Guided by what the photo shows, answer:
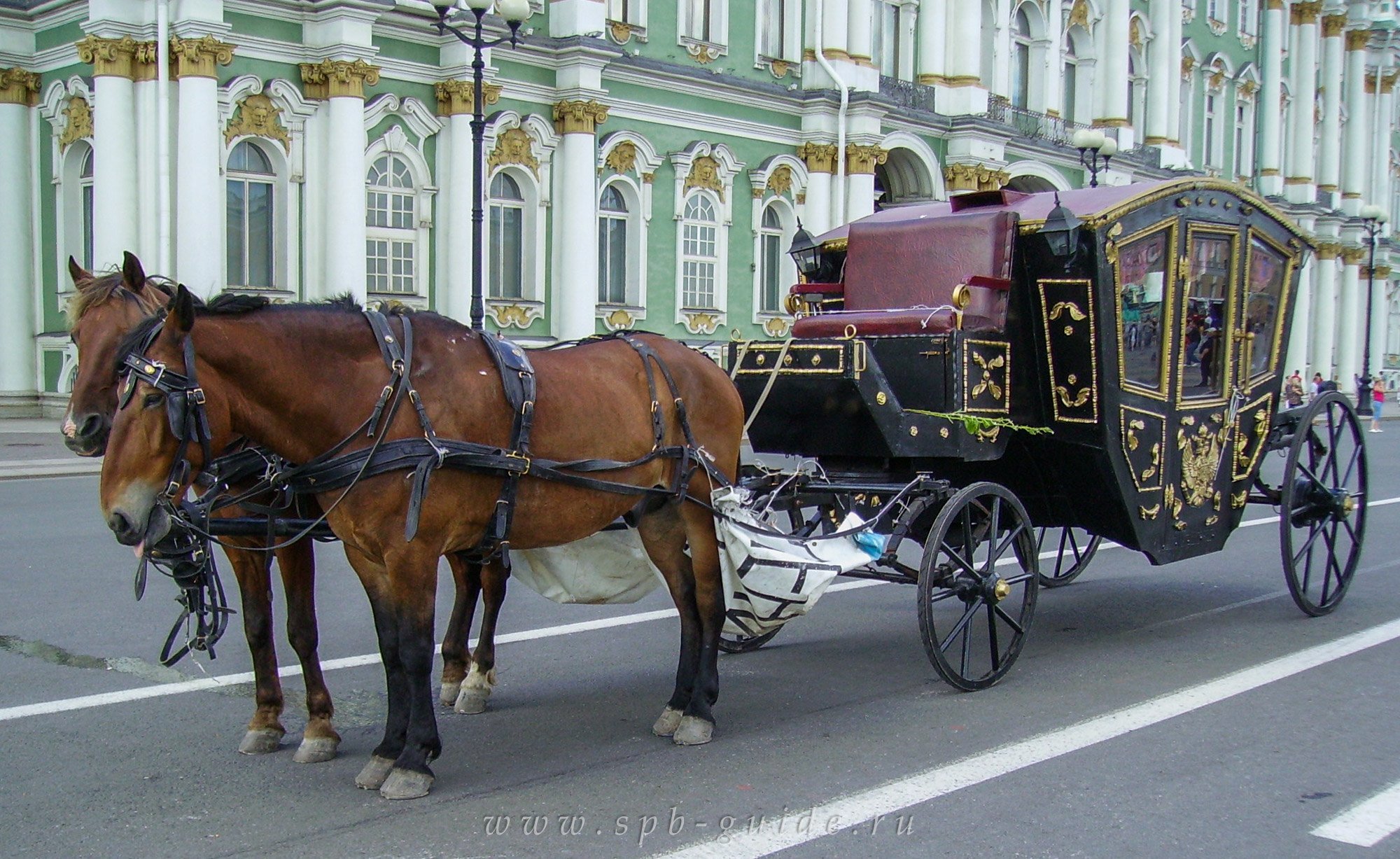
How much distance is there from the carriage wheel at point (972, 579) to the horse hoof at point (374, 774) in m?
2.52

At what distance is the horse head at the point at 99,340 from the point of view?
4582 mm

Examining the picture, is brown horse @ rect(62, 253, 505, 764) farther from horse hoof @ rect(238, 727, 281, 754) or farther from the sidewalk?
the sidewalk

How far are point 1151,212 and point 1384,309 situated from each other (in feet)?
160

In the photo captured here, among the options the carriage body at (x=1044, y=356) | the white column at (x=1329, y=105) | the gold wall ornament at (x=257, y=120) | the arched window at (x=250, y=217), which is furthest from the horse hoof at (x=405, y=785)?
the white column at (x=1329, y=105)

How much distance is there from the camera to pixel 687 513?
620 cm

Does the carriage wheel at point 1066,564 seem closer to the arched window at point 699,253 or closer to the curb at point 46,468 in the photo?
the curb at point 46,468

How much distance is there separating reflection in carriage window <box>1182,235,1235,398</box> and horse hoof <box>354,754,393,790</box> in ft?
16.7

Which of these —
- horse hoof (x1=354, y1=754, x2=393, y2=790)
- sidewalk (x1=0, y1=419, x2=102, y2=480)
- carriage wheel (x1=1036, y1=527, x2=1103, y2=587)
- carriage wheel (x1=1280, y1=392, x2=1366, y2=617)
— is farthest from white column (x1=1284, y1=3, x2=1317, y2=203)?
horse hoof (x1=354, y1=754, x2=393, y2=790)

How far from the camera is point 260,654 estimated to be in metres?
5.62

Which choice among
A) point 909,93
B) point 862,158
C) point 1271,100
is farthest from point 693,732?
point 1271,100

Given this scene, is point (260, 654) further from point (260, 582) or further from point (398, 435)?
point (398, 435)

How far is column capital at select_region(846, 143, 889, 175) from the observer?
29469 mm

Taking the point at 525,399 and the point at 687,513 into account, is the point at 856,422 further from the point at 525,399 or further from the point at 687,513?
the point at 525,399

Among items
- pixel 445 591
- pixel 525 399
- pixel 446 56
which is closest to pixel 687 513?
pixel 525 399
